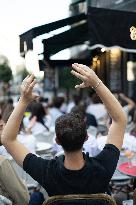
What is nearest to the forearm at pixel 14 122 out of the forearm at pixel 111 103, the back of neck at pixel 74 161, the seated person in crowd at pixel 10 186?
the back of neck at pixel 74 161

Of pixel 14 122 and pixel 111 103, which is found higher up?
pixel 111 103

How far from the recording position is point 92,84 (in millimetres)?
2330

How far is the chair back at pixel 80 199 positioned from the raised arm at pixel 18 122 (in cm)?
29

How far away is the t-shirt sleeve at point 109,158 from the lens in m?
2.38

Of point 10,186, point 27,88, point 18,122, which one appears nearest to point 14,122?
point 18,122

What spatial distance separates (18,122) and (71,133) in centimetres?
33

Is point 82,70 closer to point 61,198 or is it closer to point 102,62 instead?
point 61,198

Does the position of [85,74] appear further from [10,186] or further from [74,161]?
[10,186]

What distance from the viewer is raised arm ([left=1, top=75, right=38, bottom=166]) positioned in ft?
7.95

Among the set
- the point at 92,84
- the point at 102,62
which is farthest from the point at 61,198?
the point at 102,62

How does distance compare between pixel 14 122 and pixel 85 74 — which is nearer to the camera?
pixel 85 74

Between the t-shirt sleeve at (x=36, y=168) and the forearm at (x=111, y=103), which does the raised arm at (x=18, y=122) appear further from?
the forearm at (x=111, y=103)

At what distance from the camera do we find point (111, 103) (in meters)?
2.40

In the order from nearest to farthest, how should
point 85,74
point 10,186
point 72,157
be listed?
point 85,74 → point 72,157 → point 10,186
